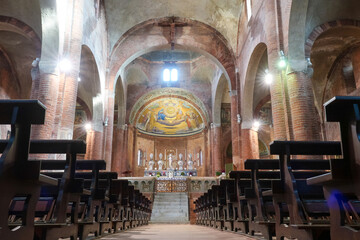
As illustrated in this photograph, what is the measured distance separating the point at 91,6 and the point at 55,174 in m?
10.0

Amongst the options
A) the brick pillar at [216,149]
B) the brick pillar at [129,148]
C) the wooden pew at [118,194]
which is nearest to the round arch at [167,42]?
the brick pillar at [216,149]

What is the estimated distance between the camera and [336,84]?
14992 millimetres

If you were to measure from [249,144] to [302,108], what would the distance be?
622cm

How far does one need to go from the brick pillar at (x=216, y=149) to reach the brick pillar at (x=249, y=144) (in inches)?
274

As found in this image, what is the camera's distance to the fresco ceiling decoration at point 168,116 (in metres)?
24.9

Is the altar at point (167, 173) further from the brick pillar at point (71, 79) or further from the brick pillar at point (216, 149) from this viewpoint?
the brick pillar at point (71, 79)

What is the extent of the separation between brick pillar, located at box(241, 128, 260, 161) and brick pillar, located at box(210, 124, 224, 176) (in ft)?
22.8

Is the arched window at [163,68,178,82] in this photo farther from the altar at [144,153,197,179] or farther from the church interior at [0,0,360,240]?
the altar at [144,153,197,179]

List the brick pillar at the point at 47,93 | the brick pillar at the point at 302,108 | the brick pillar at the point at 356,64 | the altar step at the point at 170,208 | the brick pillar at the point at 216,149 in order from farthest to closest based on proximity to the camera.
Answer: the brick pillar at the point at 216,149 → the altar step at the point at 170,208 → the brick pillar at the point at 356,64 → the brick pillar at the point at 302,108 → the brick pillar at the point at 47,93

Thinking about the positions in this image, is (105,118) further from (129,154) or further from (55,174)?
(55,174)

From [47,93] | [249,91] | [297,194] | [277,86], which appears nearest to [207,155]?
[249,91]

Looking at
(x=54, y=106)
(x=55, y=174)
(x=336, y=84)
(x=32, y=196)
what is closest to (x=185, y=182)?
(x=336, y=84)

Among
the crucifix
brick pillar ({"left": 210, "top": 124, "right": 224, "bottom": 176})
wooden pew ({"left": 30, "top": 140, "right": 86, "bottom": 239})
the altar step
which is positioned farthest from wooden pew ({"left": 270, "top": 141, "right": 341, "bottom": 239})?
brick pillar ({"left": 210, "top": 124, "right": 224, "bottom": 176})

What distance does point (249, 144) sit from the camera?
14.9 m
